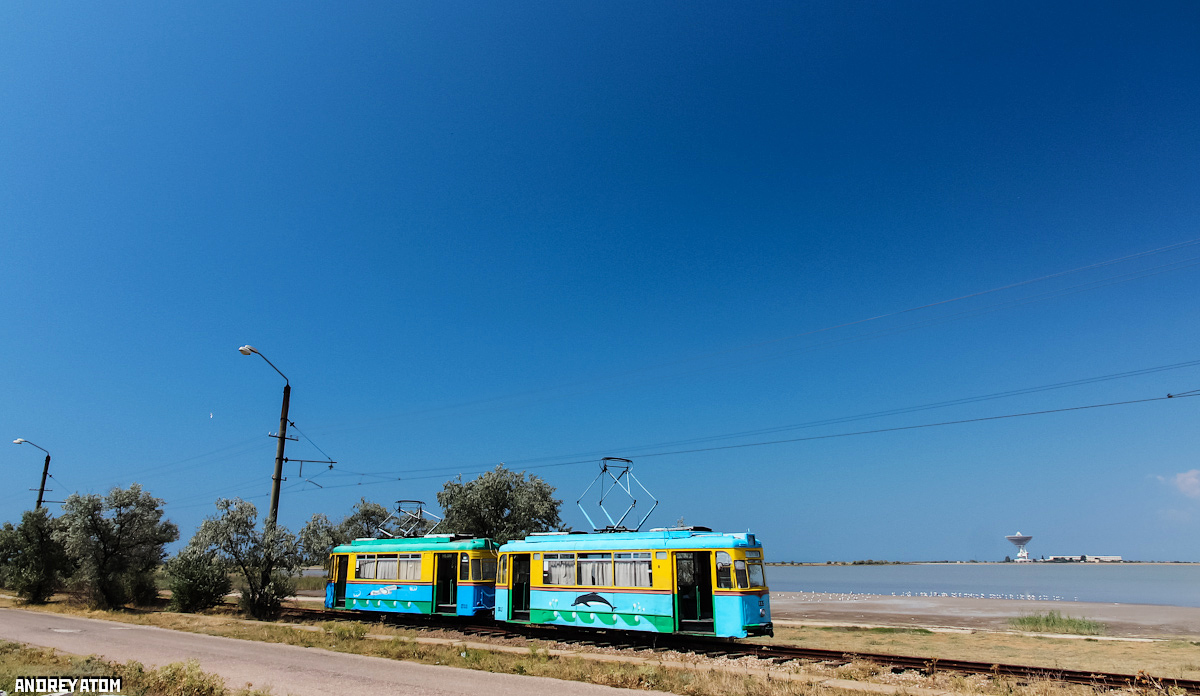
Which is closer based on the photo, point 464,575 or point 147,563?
point 464,575

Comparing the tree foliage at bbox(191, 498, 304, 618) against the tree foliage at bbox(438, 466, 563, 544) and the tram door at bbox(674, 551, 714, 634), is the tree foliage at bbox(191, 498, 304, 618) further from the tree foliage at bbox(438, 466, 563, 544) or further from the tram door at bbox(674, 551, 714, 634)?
the tram door at bbox(674, 551, 714, 634)

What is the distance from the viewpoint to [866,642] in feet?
80.8

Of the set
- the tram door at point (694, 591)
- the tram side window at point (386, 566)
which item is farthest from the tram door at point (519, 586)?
the tram side window at point (386, 566)

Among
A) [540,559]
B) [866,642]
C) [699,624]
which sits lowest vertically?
[866,642]

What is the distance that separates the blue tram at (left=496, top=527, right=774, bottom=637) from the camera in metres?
18.2

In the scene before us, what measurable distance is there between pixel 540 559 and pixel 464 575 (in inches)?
186

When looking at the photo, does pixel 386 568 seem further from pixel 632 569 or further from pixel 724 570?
pixel 724 570

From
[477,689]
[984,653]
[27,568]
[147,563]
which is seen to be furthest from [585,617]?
[27,568]

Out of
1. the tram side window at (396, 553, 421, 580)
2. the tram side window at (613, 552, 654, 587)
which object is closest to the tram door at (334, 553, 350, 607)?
the tram side window at (396, 553, 421, 580)

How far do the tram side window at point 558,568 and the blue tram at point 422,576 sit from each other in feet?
14.3

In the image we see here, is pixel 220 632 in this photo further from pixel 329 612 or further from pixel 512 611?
pixel 512 611

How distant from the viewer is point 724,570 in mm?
18266

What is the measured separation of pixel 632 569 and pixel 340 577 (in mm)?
16840

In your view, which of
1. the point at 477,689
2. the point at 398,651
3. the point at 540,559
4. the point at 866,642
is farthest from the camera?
the point at 866,642
